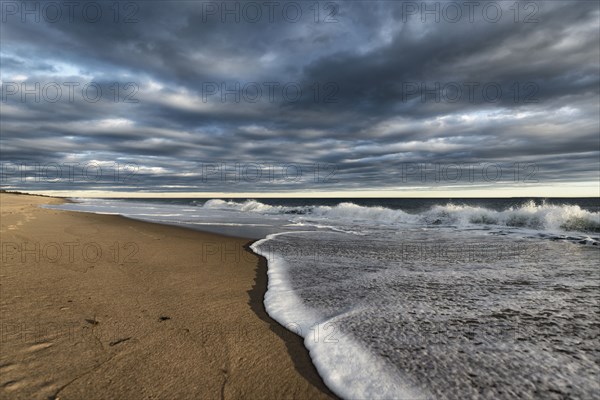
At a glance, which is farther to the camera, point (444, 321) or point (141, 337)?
point (444, 321)

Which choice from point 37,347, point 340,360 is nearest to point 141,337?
point 37,347

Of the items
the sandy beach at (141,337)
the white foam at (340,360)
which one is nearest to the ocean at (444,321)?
the white foam at (340,360)

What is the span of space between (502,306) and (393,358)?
246 cm

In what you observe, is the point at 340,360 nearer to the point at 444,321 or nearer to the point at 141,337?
the point at 444,321

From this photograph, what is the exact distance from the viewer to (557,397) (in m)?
2.49

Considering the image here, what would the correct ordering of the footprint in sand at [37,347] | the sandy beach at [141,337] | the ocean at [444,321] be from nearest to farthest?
the sandy beach at [141,337] < the ocean at [444,321] < the footprint in sand at [37,347]

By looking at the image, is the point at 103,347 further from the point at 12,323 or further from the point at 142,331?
the point at 12,323

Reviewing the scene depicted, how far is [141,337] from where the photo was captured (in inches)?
133

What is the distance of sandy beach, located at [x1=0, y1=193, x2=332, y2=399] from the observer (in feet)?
8.46

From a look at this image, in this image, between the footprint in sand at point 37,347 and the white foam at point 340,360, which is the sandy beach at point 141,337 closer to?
the footprint in sand at point 37,347

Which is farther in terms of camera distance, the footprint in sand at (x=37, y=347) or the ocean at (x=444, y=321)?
the footprint in sand at (x=37, y=347)

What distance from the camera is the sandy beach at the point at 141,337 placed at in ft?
8.46

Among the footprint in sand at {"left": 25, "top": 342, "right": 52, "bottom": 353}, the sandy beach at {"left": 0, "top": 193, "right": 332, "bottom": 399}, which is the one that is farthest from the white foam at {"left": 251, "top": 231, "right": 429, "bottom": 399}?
the footprint in sand at {"left": 25, "top": 342, "right": 52, "bottom": 353}

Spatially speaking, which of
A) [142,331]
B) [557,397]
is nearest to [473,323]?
[557,397]
